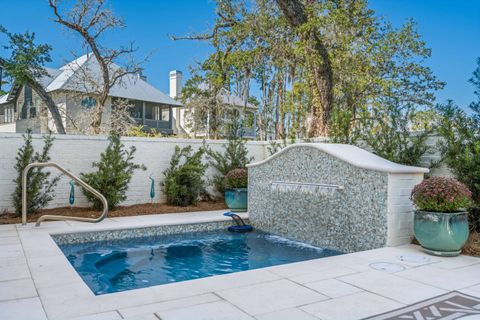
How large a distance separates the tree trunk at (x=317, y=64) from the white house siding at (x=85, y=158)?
331 cm

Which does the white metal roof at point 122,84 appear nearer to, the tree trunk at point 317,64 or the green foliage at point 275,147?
the tree trunk at point 317,64

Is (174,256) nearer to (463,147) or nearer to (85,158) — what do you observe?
(85,158)

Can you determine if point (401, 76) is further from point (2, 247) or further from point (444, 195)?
point (2, 247)

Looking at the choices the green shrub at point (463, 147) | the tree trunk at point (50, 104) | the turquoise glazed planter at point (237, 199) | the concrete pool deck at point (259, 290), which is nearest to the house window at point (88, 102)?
the tree trunk at point (50, 104)

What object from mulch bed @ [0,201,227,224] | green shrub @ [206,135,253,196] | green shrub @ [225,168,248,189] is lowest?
mulch bed @ [0,201,227,224]

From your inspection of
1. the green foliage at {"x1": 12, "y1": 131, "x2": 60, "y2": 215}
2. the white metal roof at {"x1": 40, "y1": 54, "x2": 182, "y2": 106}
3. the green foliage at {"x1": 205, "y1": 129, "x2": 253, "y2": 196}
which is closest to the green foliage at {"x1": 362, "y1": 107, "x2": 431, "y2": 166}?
the green foliage at {"x1": 205, "y1": 129, "x2": 253, "y2": 196}

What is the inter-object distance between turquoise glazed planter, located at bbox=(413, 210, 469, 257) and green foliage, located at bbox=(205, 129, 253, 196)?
593cm

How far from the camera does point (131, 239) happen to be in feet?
22.6

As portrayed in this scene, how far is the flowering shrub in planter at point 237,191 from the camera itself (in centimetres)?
872

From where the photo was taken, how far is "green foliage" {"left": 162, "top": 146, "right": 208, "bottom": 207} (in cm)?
930

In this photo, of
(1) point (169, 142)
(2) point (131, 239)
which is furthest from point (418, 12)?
(2) point (131, 239)

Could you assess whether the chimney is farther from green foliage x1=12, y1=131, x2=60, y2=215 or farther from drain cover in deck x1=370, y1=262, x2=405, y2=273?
drain cover in deck x1=370, y1=262, x2=405, y2=273

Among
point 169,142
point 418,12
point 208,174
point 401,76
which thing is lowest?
point 208,174

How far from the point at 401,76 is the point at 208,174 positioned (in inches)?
316
